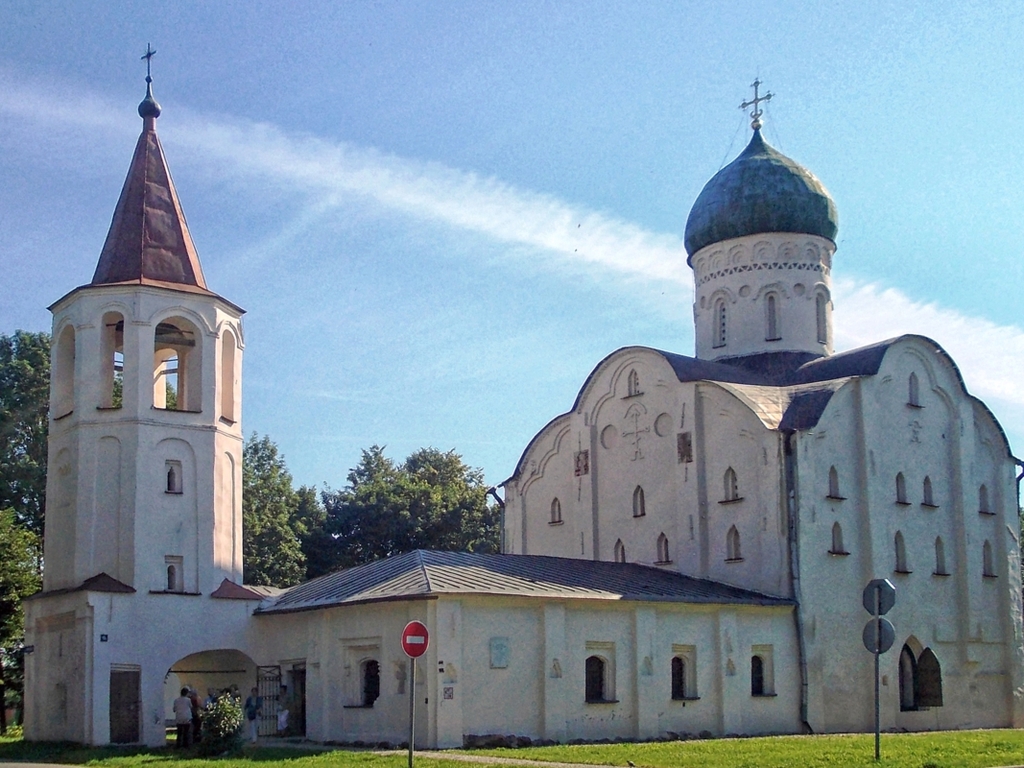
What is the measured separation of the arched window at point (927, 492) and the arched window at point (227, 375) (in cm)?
1602

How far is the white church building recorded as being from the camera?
78.1 ft

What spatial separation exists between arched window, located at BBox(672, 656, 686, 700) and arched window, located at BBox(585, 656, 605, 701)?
179 centimetres

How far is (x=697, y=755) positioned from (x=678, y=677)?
6898 millimetres

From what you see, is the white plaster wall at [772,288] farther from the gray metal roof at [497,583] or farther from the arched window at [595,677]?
the arched window at [595,677]

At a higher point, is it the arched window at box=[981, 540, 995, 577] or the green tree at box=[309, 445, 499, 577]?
the green tree at box=[309, 445, 499, 577]

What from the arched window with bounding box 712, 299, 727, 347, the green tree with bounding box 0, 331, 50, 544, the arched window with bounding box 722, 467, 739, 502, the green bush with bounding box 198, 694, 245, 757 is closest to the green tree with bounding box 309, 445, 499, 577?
the green tree with bounding box 0, 331, 50, 544

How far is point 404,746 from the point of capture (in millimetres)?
21859

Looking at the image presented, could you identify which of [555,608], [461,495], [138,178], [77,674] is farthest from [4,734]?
[461,495]

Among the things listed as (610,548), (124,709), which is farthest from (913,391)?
(124,709)

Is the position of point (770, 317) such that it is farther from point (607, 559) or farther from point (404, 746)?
point (404, 746)

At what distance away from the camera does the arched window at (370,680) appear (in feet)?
77.3

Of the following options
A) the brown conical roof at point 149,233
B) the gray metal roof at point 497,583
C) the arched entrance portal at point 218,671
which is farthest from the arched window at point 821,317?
the arched entrance portal at point 218,671

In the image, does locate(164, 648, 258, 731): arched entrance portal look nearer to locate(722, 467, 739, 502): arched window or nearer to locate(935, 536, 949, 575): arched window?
locate(722, 467, 739, 502): arched window

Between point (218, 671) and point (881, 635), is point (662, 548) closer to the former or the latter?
point (218, 671)
